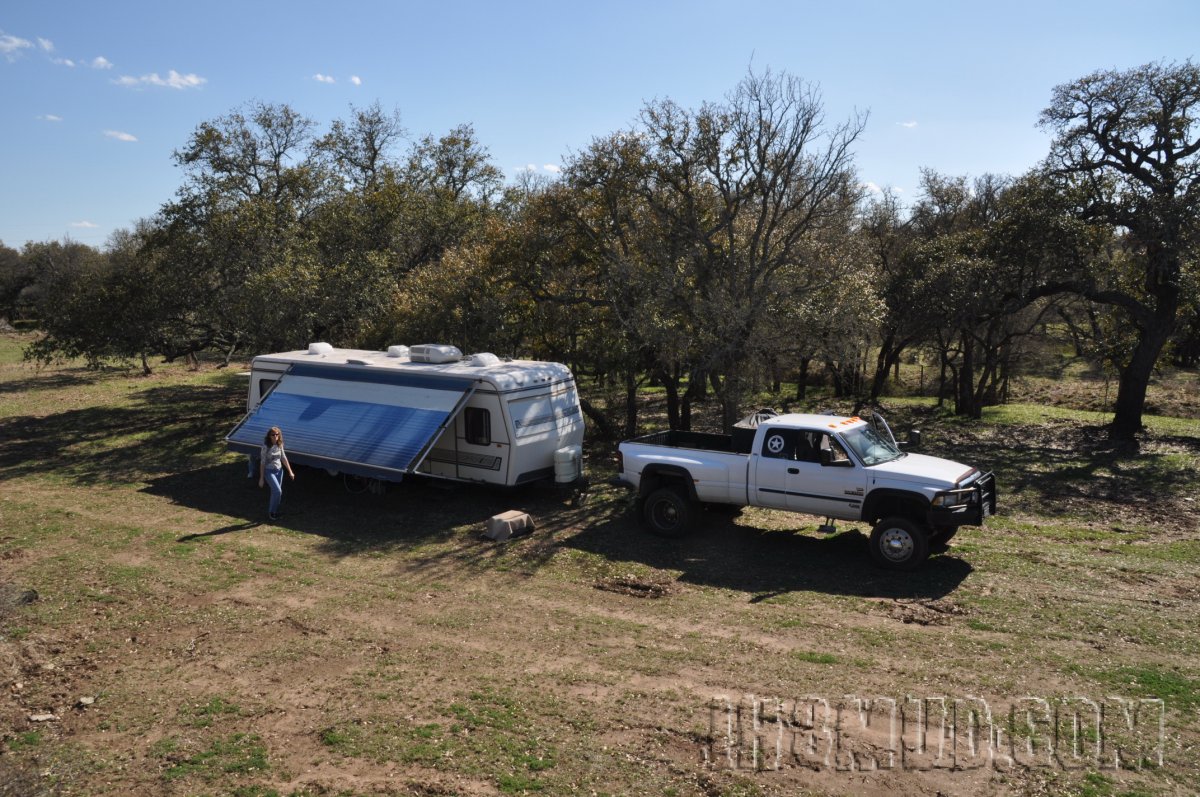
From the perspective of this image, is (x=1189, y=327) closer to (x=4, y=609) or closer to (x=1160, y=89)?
(x=1160, y=89)

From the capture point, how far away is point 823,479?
11820 millimetres

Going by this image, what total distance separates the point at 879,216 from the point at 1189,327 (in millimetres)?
10922

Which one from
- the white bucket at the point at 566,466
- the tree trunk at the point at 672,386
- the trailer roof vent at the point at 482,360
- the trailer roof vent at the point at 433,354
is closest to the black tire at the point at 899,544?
the white bucket at the point at 566,466

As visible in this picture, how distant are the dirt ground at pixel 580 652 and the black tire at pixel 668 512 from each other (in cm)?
29

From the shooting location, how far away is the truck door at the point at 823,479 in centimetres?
1163

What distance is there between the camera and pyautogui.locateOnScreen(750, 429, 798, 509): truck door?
39.9ft

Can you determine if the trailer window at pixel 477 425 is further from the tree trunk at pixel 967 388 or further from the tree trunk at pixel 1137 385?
the tree trunk at pixel 967 388

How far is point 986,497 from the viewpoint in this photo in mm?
11586

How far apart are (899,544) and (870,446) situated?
1.56 metres

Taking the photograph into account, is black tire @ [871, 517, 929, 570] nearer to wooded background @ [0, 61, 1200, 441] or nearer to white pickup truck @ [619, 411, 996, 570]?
white pickup truck @ [619, 411, 996, 570]

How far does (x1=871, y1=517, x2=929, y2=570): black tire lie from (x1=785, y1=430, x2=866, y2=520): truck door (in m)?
0.46

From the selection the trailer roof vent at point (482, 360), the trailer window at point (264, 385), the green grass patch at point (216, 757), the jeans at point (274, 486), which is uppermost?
the trailer roof vent at point (482, 360)

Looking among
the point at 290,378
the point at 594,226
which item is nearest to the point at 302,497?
the point at 290,378

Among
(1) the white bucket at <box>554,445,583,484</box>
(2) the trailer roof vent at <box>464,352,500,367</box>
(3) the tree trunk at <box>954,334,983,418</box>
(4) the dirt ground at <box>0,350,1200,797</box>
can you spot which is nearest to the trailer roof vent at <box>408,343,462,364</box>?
(2) the trailer roof vent at <box>464,352,500,367</box>
